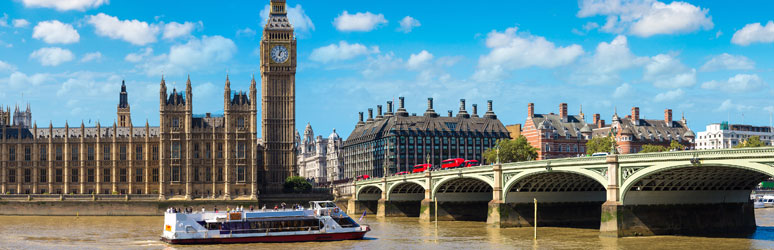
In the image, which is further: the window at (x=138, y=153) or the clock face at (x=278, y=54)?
the clock face at (x=278, y=54)

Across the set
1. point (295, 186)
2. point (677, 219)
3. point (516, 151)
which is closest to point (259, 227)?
point (677, 219)

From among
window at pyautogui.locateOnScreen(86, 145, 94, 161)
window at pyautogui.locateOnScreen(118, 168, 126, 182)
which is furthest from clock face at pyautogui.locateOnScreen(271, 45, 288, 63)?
window at pyautogui.locateOnScreen(86, 145, 94, 161)

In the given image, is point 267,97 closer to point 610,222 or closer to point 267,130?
point 267,130

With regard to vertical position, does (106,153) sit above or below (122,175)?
above

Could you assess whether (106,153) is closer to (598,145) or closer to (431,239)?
(598,145)

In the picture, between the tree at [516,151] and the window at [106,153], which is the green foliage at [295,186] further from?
the tree at [516,151]

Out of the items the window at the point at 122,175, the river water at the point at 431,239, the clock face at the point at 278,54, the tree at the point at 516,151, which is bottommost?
the river water at the point at 431,239

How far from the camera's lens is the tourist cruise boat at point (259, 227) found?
68.9 m

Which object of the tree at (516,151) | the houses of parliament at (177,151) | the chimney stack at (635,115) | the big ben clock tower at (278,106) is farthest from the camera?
the chimney stack at (635,115)

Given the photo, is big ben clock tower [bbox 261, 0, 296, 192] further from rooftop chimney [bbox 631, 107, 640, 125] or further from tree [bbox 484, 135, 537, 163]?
rooftop chimney [bbox 631, 107, 640, 125]

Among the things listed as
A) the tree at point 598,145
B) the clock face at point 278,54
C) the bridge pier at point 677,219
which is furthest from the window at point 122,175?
the bridge pier at point 677,219

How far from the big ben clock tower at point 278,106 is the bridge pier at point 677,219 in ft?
269

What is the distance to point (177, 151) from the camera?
13625 centimetres

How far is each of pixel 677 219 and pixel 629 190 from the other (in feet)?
19.8
